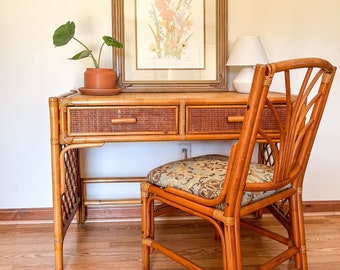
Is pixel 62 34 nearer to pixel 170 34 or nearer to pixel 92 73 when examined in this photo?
pixel 92 73

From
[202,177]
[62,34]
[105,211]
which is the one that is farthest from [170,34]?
[105,211]

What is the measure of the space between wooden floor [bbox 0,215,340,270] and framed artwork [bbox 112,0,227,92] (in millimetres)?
762

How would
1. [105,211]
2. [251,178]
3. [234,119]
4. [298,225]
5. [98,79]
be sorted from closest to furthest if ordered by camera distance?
[251,178] < [298,225] < [234,119] < [98,79] < [105,211]

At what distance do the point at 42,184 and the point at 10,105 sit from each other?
0.47 metres

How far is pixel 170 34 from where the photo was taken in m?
2.02

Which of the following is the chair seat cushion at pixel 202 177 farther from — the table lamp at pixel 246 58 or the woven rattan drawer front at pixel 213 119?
the table lamp at pixel 246 58

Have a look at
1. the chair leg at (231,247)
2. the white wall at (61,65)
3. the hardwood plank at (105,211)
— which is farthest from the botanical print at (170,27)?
the chair leg at (231,247)

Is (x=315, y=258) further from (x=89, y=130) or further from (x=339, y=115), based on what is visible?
(x=89, y=130)

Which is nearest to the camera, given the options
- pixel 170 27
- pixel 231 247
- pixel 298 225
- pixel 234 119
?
pixel 231 247

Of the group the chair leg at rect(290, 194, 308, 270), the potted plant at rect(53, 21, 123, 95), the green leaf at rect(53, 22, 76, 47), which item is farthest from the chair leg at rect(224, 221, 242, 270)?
the green leaf at rect(53, 22, 76, 47)

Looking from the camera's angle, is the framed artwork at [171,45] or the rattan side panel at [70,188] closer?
the rattan side panel at [70,188]

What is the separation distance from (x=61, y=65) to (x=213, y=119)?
917mm

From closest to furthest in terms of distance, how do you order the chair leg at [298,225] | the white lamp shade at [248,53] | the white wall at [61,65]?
the chair leg at [298,225], the white lamp shade at [248,53], the white wall at [61,65]

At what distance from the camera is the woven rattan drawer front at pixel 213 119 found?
5.28ft
